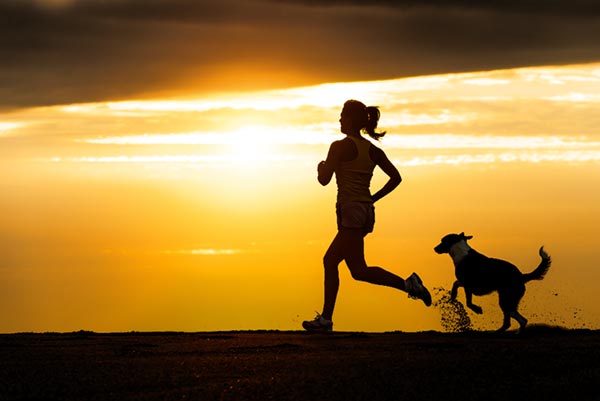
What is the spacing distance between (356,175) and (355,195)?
244 mm

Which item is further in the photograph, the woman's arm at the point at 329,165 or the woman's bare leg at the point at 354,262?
the woman's bare leg at the point at 354,262

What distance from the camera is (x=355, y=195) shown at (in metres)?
13.0

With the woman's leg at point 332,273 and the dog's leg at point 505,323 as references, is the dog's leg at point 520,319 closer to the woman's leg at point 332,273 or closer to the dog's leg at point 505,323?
the dog's leg at point 505,323

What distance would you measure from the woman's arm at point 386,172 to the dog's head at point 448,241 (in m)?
1.44

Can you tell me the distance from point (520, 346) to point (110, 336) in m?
5.53

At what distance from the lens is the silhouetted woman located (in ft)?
42.7

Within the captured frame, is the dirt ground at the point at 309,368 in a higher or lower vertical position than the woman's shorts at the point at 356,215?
lower

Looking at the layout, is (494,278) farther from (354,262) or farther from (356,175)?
(356,175)

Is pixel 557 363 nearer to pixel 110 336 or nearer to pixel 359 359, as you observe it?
pixel 359 359

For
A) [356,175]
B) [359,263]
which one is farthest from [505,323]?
[356,175]

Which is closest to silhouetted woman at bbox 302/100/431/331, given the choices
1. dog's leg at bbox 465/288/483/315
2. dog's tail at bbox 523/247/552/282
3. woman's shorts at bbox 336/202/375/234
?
woman's shorts at bbox 336/202/375/234

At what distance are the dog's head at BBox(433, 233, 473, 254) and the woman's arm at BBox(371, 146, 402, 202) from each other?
4.72 feet

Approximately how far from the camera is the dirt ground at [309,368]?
8000mm

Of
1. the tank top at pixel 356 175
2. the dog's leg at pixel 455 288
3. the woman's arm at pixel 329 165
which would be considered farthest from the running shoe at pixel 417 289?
the woman's arm at pixel 329 165
